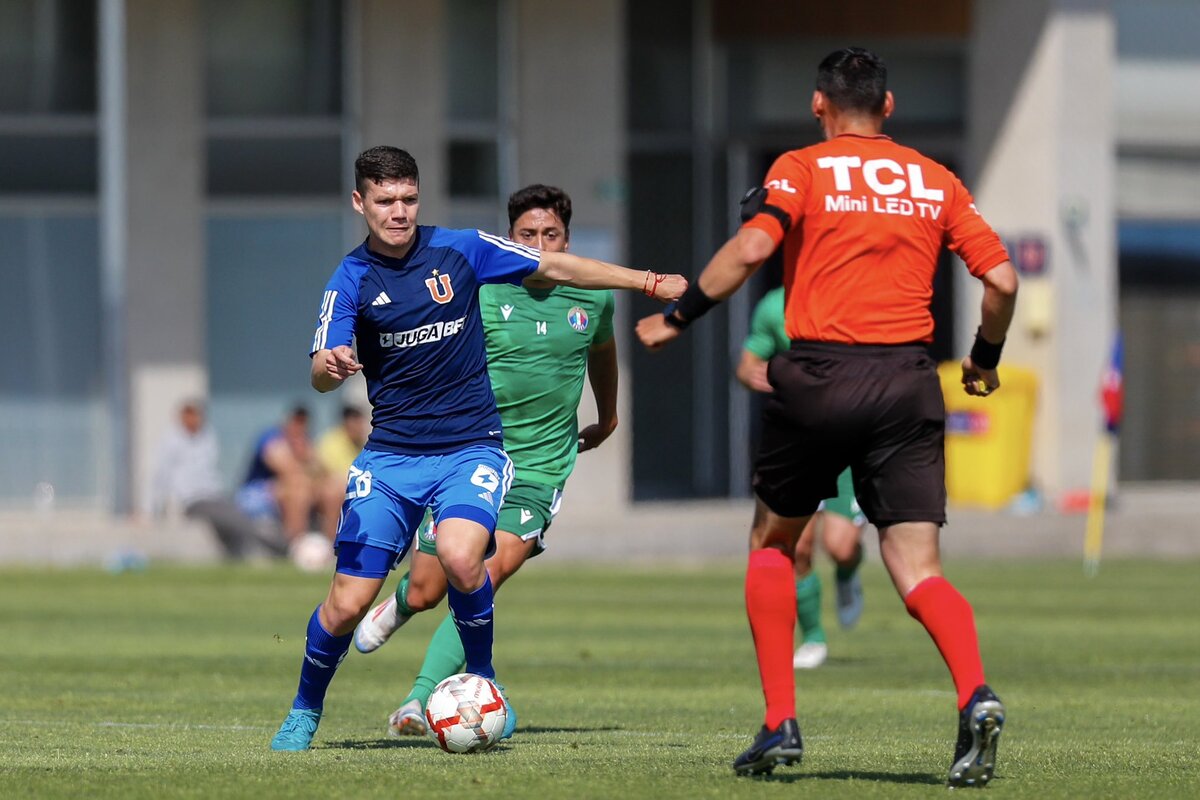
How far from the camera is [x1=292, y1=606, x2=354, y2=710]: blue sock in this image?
869cm

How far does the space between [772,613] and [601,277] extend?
1659mm

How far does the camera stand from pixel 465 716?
27.5 feet

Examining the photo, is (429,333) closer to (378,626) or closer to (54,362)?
(378,626)

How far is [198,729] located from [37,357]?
59.6 ft

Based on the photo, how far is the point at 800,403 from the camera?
740cm

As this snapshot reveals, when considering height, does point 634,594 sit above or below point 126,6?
below

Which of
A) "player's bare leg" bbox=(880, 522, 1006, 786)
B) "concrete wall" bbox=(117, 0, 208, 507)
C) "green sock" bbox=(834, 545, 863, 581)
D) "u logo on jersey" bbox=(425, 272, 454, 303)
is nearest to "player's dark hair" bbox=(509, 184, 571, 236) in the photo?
"u logo on jersey" bbox=(425, 272, 454, 303)

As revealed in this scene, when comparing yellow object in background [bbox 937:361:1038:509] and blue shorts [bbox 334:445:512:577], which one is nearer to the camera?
blue shorts [bbox 334:445:512:577]

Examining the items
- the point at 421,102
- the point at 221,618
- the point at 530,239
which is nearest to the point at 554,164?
the point at 421,102

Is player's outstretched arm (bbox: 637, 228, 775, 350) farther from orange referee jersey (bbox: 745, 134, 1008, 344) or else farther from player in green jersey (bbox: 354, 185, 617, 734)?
player in green jersey (bbox: 354, 185, 617, 734)

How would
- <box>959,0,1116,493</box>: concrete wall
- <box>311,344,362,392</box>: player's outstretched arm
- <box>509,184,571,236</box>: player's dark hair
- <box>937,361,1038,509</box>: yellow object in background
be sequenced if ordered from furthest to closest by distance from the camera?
<box>959,0,1116,493</box>: concrete wall, <box>937,361,1038,509</box>: yellow object in background, <box>509,184,571,236</box>: player's dark hair, <box>311,344,362,392</box>: player's outstretched arm

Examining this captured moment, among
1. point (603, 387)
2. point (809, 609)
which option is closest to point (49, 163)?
point (809, 609)

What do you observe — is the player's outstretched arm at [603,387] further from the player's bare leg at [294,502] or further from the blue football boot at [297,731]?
the player's bare leg at [294,502]

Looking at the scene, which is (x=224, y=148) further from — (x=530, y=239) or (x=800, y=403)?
(x=800, y=403)
